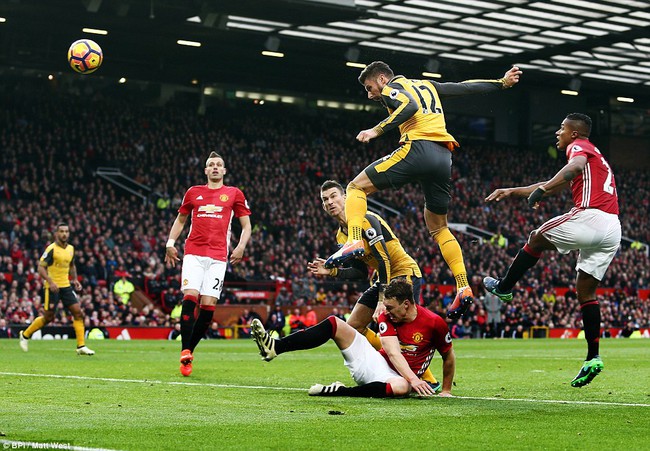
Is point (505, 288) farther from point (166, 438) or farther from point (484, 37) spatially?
point (484, 37)

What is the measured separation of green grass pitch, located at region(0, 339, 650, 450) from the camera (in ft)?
19.9

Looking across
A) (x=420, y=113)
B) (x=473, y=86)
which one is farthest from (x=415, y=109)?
(x=473, y=86)

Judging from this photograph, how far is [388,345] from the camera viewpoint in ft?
28.7

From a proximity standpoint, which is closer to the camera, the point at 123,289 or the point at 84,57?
the point at 84,57

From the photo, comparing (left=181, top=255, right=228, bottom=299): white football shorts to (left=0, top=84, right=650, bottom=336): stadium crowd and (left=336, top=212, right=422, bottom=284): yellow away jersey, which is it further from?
(left=0, top=84, right=650, bottom=336): stadium crowd

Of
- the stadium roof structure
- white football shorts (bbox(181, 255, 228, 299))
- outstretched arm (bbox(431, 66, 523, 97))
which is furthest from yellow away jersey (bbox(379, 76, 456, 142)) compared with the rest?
the stadium roof structure

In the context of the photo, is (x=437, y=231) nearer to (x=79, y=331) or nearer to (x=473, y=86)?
(x=473, y=86)

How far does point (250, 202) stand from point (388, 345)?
32.4 m

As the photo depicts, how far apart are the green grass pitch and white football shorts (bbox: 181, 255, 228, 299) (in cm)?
104

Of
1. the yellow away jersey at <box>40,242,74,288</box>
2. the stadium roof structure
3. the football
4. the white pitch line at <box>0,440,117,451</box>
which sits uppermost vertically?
the stadium roof structure

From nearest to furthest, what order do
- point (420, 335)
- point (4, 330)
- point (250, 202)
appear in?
point (420, 335) → point (4, 330) → point (250, 202)

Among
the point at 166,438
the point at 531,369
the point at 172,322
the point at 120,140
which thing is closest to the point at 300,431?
the point at 166,438

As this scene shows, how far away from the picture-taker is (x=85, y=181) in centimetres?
3928

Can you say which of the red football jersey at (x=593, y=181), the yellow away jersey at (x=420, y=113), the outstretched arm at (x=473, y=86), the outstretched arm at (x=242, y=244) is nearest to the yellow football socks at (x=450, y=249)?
the yellow away jersey at (x=420, y=113)
